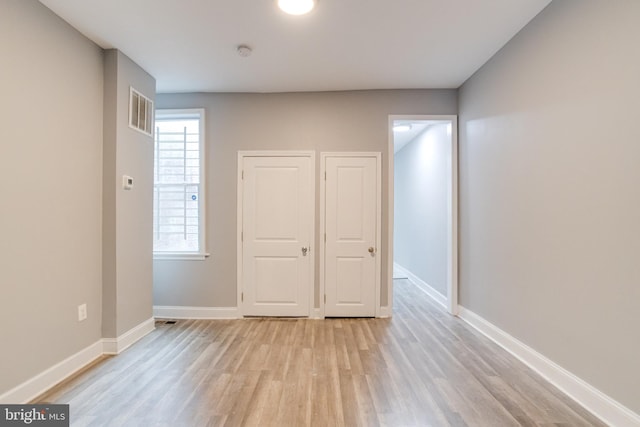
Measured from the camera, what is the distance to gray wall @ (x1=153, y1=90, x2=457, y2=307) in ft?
12.0

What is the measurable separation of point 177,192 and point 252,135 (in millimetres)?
1189

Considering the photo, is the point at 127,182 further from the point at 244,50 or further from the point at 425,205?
the point at 425,205

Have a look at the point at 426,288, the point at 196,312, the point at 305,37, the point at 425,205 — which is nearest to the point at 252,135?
the point at 305,37

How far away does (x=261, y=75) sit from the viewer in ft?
10.6

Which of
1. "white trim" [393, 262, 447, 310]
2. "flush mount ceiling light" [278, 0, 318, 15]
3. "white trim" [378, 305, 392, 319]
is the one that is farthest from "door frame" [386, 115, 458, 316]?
"flush mount ceiling light" [278, 0, 318, 15]

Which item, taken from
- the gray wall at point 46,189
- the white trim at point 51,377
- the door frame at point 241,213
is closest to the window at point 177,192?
the door frame at point 241,213

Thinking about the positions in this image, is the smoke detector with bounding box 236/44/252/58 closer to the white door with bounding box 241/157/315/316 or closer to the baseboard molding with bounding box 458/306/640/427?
the white door with bounding box 241/157/315/316

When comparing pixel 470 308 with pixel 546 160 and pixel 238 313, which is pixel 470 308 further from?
pixel 238 313

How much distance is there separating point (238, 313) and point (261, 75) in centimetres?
283

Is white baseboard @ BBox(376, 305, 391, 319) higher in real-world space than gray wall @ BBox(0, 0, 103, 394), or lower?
lower

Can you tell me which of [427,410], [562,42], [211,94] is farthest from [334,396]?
[211,94]

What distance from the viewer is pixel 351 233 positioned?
3688mm

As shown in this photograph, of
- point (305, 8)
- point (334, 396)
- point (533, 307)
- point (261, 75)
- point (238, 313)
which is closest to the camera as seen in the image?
point (334, 396)

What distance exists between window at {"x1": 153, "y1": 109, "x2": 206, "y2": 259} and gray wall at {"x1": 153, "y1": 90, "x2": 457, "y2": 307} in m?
0.16
